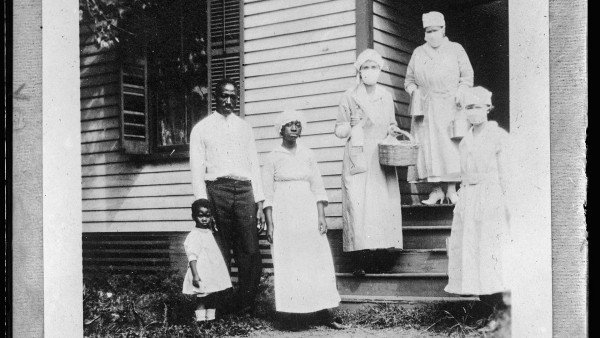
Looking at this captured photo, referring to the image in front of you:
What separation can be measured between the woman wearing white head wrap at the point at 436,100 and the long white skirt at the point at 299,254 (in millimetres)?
1220

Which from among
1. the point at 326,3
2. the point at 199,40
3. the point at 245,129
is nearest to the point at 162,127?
the point at 199,40

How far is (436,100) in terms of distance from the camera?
21.2 feet

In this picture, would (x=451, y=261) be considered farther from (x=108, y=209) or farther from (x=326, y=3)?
(x=108, y=209)

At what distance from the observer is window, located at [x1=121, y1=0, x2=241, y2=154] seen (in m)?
7.16

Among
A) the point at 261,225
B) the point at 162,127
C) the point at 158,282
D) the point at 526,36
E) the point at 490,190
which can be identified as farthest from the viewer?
the point at 162,127

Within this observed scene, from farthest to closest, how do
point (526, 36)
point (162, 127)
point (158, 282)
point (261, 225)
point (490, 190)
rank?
point (162, 127)
point (158, 282)
point (261, 225)
point (490, 190)
point (526, 36)

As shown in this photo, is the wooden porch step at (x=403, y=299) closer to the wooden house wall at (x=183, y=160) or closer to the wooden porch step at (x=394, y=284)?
the wooden porch step at (x=394, y=284)

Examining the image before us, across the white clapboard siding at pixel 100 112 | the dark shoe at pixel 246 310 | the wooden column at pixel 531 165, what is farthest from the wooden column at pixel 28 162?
the wooden column at pixel 531 165

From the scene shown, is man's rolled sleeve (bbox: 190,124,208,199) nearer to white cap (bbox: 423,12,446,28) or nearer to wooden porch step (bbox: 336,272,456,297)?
wooden porch step (bbox: 336,272,456,297)

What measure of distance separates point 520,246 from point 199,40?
396cm

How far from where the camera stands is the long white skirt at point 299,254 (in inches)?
232

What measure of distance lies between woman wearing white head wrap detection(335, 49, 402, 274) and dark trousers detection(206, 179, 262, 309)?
0.78 meters

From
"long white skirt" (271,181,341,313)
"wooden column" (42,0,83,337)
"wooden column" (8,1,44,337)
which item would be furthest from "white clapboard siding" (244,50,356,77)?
"wooden column" (8,1,44,337)

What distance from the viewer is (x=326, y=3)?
264 inches
